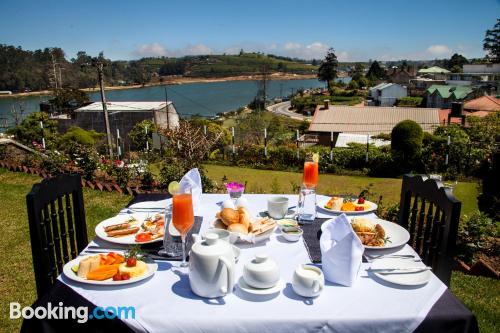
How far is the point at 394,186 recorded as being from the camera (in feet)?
29.5

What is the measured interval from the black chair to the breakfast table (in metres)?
0.27

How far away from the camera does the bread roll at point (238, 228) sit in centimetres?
186

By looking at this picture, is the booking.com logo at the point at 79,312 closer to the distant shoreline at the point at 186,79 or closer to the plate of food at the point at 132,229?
the plate of food at the point at 132,229

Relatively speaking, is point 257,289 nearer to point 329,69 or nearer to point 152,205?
point 152,205

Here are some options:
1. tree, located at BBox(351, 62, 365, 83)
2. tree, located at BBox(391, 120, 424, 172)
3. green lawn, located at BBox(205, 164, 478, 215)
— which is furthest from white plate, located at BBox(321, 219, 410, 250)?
tree, located at BBox(351, 62, 365, 83)

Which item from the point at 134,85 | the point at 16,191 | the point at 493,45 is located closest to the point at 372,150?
the point at 16,191

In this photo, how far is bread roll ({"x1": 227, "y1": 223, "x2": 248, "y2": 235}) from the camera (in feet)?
6.10

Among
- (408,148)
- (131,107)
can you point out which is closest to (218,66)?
(131,107)

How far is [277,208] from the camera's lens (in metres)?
2.25

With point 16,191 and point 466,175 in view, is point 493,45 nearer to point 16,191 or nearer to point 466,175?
point 466,175

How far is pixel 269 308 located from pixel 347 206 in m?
1.26

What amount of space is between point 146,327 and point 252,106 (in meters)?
55.7

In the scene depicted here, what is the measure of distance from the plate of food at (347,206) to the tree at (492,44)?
6610 centimetres

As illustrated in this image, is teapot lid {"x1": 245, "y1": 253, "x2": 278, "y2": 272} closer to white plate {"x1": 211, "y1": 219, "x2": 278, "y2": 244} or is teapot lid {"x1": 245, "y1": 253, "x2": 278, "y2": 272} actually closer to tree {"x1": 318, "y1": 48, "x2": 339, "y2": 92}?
white plate {"x1": 211, "y1": 219, "x2": 278, "y2": 244}
